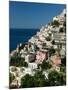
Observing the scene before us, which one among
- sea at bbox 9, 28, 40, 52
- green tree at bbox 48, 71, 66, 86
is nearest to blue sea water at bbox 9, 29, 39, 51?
sea at bbox 9, 28, 40, 52

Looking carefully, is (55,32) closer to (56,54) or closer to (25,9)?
(56,54)

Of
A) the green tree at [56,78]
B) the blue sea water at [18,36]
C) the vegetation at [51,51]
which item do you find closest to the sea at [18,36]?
the blue sea water at [18,36]

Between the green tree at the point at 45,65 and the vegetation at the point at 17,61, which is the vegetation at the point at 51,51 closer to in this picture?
the green tree at the point at 45,65

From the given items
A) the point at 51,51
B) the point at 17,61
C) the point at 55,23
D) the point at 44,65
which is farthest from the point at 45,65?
the point at 55,23

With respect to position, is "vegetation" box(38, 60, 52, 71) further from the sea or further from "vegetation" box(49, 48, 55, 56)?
the sea

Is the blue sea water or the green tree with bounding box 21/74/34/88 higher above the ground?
the blue sea water

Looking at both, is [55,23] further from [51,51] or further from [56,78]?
[56,78]

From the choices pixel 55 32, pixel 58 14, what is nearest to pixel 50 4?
pixel 58 14

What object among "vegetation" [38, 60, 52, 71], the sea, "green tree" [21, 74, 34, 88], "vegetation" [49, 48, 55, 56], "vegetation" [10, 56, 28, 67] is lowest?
"green tree" [21, 74, 34, 88]
